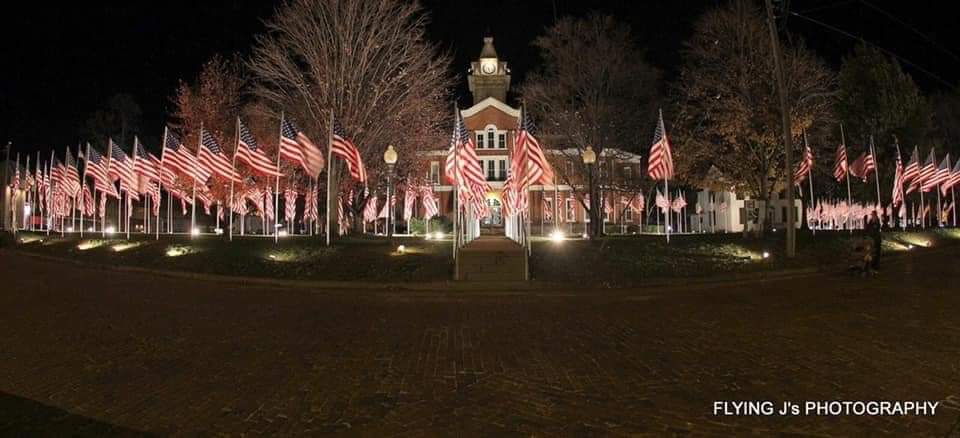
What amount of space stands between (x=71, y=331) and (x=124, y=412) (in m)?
4.98

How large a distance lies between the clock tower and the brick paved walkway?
55.5 metres

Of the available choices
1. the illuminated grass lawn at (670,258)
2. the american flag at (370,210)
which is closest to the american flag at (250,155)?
Result: the illuminated grass lawn at (670,258)

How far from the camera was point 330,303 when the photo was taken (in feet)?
42.1

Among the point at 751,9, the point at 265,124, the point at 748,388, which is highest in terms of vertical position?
the point at 751,9

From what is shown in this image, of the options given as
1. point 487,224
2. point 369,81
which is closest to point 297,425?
point 369,81

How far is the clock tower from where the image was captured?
65.6 m

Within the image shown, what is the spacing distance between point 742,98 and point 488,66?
42514mm

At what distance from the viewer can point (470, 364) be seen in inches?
272

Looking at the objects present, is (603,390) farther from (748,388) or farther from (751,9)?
(751,9)

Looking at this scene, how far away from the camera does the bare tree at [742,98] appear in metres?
25.7

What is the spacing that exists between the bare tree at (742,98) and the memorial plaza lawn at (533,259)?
4.24 metres

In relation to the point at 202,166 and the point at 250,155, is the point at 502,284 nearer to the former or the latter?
the point at 250,155

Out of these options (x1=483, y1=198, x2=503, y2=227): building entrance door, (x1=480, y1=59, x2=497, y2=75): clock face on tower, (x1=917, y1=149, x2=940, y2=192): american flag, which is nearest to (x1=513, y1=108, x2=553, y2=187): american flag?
(x1=917, y1=149, x2=940, y2=192): american flag

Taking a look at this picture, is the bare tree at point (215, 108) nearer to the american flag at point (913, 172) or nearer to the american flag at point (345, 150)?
the american flag at point (345, 150)
